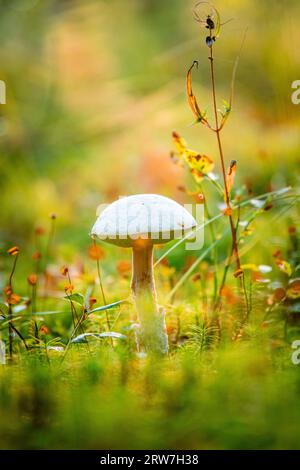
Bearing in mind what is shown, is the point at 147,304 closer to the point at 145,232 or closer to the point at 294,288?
the point at 145,232

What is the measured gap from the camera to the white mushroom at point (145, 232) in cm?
107

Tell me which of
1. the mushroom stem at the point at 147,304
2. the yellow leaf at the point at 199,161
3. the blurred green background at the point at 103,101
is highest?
the blurred green background at the point at 103,101

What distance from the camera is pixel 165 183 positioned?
3.28 meters

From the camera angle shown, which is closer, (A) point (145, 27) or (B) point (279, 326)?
(B) point (279, 326)

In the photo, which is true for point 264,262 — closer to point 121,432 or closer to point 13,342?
point 13,342

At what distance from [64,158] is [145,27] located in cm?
207

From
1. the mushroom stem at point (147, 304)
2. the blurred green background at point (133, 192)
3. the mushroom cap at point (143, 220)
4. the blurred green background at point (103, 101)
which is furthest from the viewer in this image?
the blurred green background at point (103, 101)

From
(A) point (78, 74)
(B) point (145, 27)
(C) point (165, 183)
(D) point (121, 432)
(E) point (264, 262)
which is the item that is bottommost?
(D) point (121, 432)

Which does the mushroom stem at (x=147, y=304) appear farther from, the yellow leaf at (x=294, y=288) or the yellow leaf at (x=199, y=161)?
the yellow leaf at (x=294, y=288)

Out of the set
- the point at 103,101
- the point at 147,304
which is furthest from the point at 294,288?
the point at 103,101

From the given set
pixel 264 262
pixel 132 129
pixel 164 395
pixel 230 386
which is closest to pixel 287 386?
pixel 230 386

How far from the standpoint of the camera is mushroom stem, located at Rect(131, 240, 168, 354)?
121cm

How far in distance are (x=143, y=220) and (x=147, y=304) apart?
0.89 feet

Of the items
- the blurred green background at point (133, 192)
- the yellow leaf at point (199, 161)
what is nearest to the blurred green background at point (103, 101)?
the blurred green background at point (133, 192)
